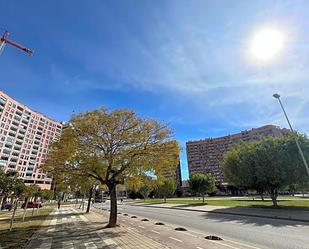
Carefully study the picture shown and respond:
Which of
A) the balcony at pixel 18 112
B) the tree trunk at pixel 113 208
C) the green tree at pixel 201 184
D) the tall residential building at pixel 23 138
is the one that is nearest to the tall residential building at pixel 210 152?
the tall residential building at pixel 23 138

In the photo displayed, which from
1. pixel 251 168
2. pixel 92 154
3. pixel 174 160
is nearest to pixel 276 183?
pixel 251 168

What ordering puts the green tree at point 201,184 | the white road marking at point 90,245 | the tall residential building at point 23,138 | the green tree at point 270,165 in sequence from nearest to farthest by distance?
1. the white road marking at point 90,245
2. the green tree at point 270,165
3. the green tree at point 201,184
4. the tall residential building at point 23,138

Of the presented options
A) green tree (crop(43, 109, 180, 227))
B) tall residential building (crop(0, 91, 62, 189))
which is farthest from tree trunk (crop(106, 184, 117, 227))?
tall residential building (crop(0, 91, 62, 189))

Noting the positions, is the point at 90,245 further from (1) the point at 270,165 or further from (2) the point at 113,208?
Answer: (1) the point at 270,165

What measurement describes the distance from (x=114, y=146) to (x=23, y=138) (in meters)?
107

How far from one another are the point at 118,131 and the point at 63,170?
4.69 metres

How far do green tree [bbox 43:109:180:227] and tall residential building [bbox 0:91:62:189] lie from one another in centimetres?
8599

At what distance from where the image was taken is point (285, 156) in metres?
26.8

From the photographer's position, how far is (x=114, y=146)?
1689 centimetres

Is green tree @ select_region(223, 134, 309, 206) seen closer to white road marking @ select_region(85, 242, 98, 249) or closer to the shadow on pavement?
the shadow on pavement

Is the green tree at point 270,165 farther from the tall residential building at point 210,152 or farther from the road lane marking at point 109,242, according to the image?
the tall residential building at point 210,152

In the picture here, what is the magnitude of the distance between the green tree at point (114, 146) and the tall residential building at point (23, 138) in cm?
8599

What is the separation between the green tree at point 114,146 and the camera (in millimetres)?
16203

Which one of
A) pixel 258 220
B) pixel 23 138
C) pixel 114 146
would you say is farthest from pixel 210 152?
pixel 114 146
